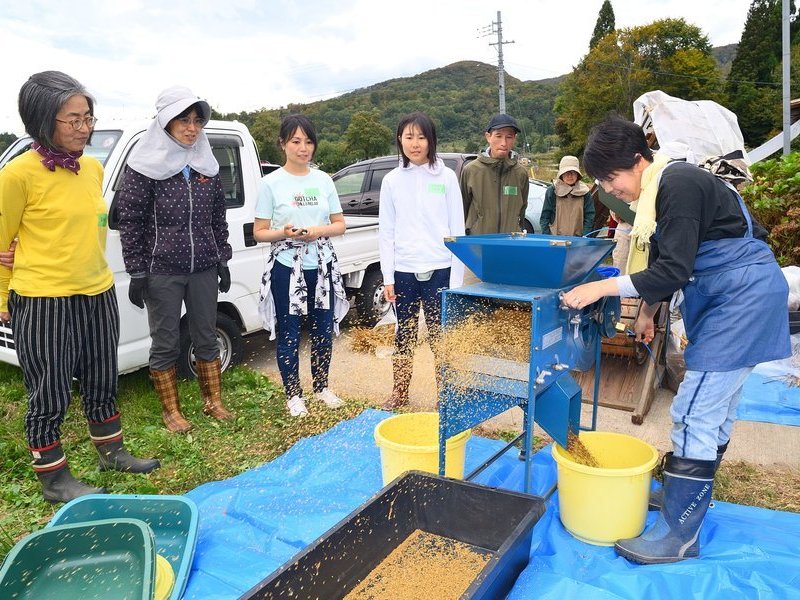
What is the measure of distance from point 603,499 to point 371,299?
12.2 ft

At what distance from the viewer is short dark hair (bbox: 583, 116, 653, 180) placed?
2145 mm

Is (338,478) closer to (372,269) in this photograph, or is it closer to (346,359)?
(346,359)

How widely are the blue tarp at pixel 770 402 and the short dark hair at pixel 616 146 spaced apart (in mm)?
2271

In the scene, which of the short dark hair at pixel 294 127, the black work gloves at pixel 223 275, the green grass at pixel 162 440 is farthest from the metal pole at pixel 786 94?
the black work gloves at pixel 223 275

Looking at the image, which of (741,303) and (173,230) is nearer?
(741,303)

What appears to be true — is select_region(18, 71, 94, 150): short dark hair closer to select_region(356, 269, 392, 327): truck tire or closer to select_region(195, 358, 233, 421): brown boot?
select_region(195, 358, 233, 421): brown boot

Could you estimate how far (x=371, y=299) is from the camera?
5.80 metres

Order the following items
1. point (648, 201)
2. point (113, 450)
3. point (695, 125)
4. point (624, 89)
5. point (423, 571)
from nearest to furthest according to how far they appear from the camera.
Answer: point (648, 201) → point (423, 571) → point (113, 450) → point (695, 125) → point (624, 89)

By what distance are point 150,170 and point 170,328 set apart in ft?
3.07

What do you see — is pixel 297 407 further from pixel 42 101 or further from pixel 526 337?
pixel 42 101

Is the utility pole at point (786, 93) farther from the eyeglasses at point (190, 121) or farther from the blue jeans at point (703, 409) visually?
the eyeglasses at point (190, 121)

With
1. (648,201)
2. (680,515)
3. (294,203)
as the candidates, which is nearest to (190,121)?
(294,203)

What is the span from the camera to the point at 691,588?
211 centimetres

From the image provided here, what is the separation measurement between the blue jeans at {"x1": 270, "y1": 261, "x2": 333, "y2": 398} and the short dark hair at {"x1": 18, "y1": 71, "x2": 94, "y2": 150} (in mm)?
1447
